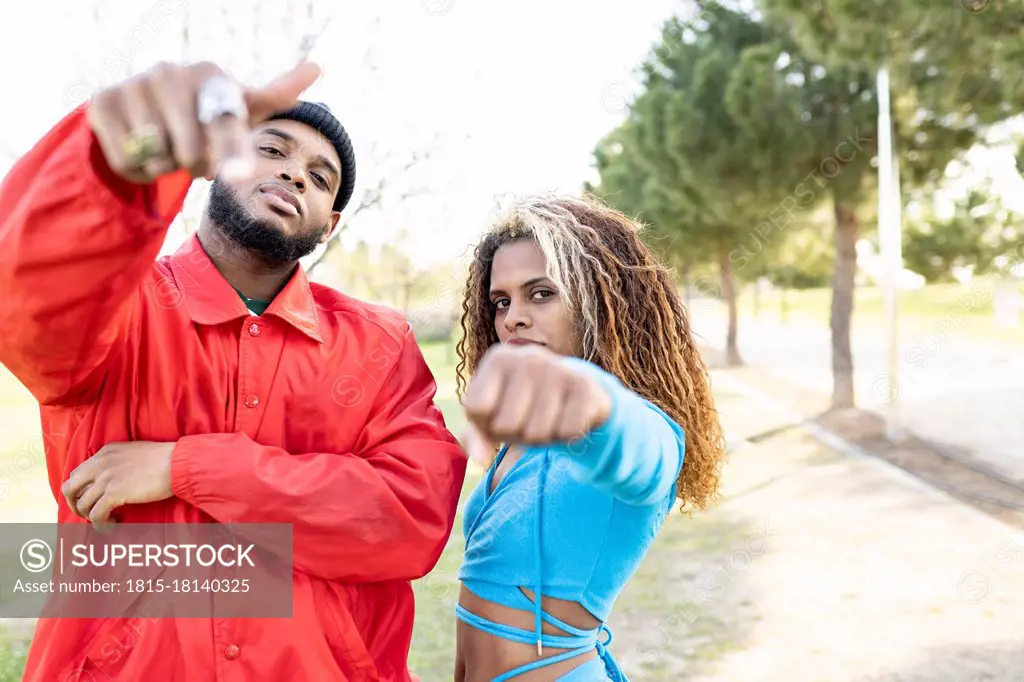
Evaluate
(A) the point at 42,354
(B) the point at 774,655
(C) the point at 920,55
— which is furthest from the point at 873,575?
(A) the point at 42,354

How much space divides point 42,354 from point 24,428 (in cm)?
1714

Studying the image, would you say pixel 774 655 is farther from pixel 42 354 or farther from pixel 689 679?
pixel 42 354

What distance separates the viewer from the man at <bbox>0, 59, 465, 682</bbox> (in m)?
1.21

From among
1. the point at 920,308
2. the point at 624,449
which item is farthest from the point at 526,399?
the point at 920,308

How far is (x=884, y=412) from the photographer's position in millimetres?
14133

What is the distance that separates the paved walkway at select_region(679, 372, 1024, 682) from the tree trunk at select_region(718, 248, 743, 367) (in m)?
9.62

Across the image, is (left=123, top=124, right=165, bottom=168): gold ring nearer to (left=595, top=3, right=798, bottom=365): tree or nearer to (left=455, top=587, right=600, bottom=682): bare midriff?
(left=455, top=587, right=600, bottom=682): bare midriff

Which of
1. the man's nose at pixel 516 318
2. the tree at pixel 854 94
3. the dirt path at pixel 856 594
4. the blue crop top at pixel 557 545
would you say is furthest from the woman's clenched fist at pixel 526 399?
the tree at pixel 854 94

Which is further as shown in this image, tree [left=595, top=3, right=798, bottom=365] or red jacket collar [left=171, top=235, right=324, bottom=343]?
tree [left=595, top=3, right=798, bottom=365]

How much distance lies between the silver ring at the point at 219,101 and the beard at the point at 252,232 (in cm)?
71

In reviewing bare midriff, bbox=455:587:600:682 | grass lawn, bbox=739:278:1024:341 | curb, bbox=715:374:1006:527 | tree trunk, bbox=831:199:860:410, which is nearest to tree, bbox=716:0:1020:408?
tree trunk, bbox=831:199:860:410

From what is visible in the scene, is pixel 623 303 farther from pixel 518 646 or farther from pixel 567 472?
pixel 518 646

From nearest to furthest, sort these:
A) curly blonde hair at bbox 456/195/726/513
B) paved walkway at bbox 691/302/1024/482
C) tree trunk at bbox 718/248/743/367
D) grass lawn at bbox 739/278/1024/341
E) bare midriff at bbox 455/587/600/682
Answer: bare midriff at bbox 455/587/600/682 → curly blonde hair at bbox 456/195/726/513 → grass lawn at bbox 739/278/1024/341 → paved walkway at bbox 691/302/1024/482 → tree trunk at bbox 718/248/743/367

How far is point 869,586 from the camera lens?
633 centimetres
